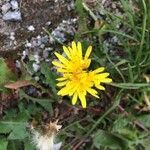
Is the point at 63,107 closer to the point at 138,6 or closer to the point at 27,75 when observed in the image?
the point at 27,75

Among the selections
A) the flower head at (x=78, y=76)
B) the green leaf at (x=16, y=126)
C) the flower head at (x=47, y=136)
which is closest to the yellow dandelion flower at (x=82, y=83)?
the flower head at (x=78, y=76)

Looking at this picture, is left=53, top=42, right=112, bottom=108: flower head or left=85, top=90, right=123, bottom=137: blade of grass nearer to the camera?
left=53, top=42, right=112, bottom=108: flower head

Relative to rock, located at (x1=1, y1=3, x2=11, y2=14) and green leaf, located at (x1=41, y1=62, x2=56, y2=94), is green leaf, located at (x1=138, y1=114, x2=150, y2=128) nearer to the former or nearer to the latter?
green leaf, located at (x1=41, y1=62, x2=56, y2=94)

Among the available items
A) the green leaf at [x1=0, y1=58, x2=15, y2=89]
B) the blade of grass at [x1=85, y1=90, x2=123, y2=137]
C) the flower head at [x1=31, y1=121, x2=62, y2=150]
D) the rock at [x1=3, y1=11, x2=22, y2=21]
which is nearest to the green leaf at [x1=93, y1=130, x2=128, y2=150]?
the blade of grass at [x1=85, y1=90, x2=123, y2=137]

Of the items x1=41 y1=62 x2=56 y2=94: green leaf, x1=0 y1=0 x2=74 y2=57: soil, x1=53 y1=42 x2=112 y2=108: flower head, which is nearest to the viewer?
x1=53 y1=42 x2=112 y2=108: flower head

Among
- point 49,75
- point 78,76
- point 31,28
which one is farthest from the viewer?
point 31,28

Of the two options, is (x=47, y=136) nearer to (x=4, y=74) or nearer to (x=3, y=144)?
(x=3, y=144)

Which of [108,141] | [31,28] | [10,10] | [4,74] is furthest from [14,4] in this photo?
[108,141]
